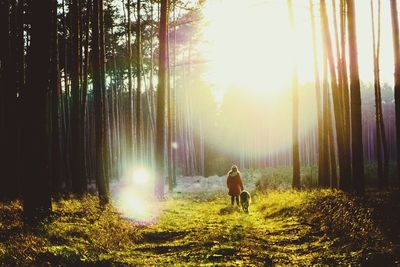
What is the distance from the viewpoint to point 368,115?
2618 inches

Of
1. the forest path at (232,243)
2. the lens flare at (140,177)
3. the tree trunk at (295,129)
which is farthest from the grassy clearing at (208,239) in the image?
the lens flare at (140,177)

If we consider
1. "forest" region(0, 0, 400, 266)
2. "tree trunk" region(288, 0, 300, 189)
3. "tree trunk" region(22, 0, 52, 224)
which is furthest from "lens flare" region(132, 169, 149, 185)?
"tree trunk" region(22, 0, 52, 224)

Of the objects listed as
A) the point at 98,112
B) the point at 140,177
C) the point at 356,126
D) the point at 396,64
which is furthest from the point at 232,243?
the point at 140,177

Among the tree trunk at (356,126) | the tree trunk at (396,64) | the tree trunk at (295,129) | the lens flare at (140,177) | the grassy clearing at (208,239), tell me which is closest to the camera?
the grassy clearing at (208,239)

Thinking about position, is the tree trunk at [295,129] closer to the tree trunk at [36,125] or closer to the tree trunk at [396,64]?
the tree trunk at [396,64]

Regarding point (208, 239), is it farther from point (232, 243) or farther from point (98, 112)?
point (98, 112)

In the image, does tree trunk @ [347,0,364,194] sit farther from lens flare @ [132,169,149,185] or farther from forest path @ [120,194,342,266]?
lens flare @ [132,169,149,185]

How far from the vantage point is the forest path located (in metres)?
7.18

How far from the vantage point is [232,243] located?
859 centimetres

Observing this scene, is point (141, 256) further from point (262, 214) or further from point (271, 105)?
point (271, 105)

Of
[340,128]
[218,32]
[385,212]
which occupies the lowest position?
[385,212]

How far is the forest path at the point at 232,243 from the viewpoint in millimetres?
7180

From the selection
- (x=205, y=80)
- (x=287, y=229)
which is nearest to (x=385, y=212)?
(x=287, y=229)

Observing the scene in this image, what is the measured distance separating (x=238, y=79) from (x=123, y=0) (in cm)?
2772
